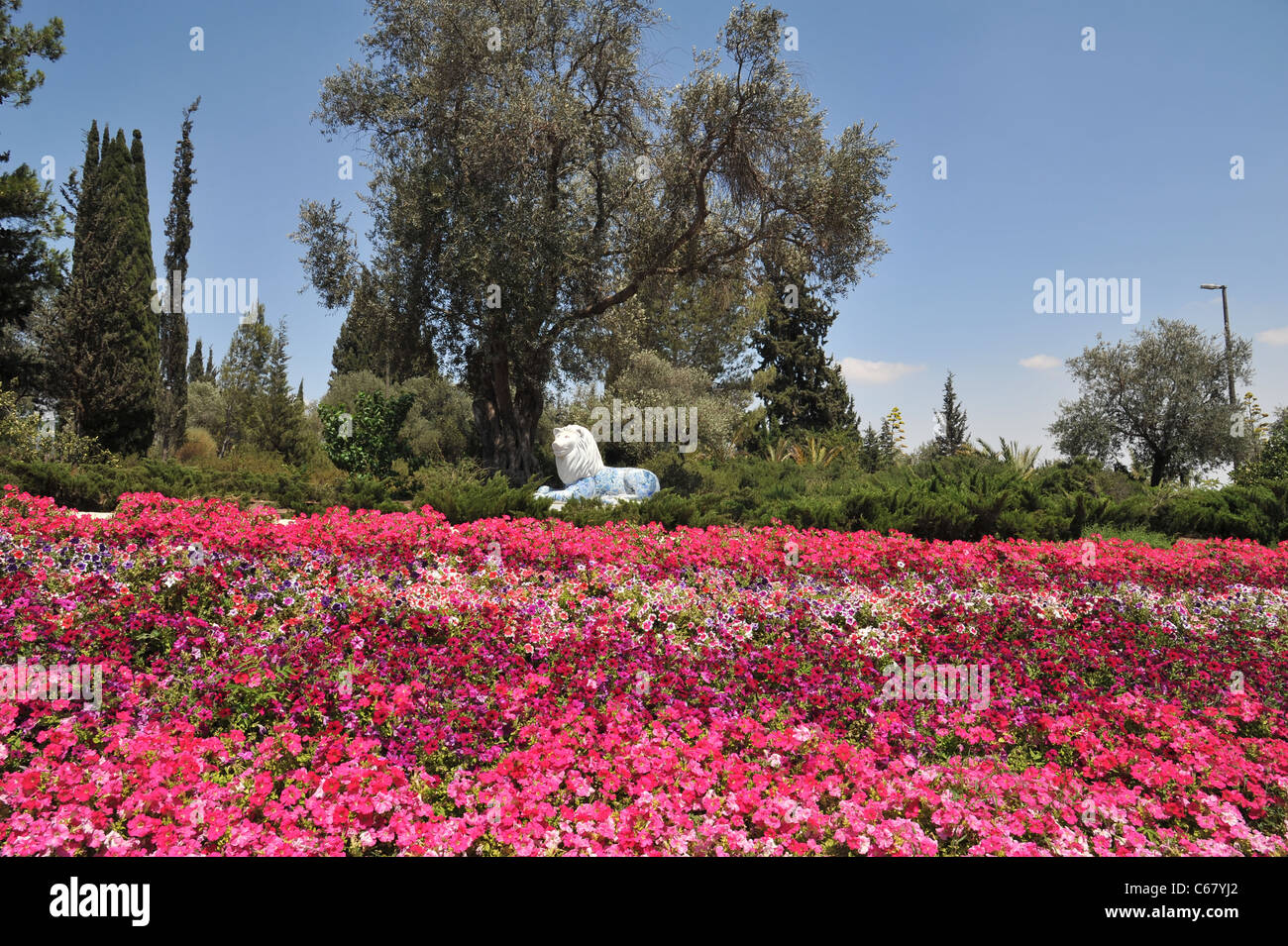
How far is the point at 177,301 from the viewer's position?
17734 mm

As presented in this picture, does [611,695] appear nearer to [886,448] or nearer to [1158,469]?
[886,448]

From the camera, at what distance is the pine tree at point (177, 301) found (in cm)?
1747

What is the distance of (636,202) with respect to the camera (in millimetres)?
14648

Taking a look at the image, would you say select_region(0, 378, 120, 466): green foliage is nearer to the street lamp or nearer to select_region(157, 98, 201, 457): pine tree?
select_region(157, 98, 201, 457): pine tree

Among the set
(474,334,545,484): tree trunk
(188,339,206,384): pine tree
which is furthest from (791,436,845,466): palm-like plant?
(188,339,206,384): pine tree

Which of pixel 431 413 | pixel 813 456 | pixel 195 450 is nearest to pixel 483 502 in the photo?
pixel 813 456

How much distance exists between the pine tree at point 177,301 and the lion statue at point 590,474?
1267 cm

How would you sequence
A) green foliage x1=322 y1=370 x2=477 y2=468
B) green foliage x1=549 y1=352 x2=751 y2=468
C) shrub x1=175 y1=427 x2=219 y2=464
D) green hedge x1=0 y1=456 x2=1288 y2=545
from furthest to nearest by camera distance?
green foliage x1=322 y1=370 x2=477 y2=468, green foliage x1=549 y1=352 x2=751 y2=468, shrub x1=175 y1=427 x2=219 y2=464, green hedge x1=0 y1=456 x2=1288 y2=545

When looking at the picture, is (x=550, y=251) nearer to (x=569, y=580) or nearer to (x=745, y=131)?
(x=745, y=131)

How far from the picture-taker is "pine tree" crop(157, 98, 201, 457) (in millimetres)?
17469

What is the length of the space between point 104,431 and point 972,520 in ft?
56.5

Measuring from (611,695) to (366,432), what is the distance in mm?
12836

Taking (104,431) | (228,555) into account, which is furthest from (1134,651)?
(104,431)

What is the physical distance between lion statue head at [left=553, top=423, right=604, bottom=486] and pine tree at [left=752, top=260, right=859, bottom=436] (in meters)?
19.3
